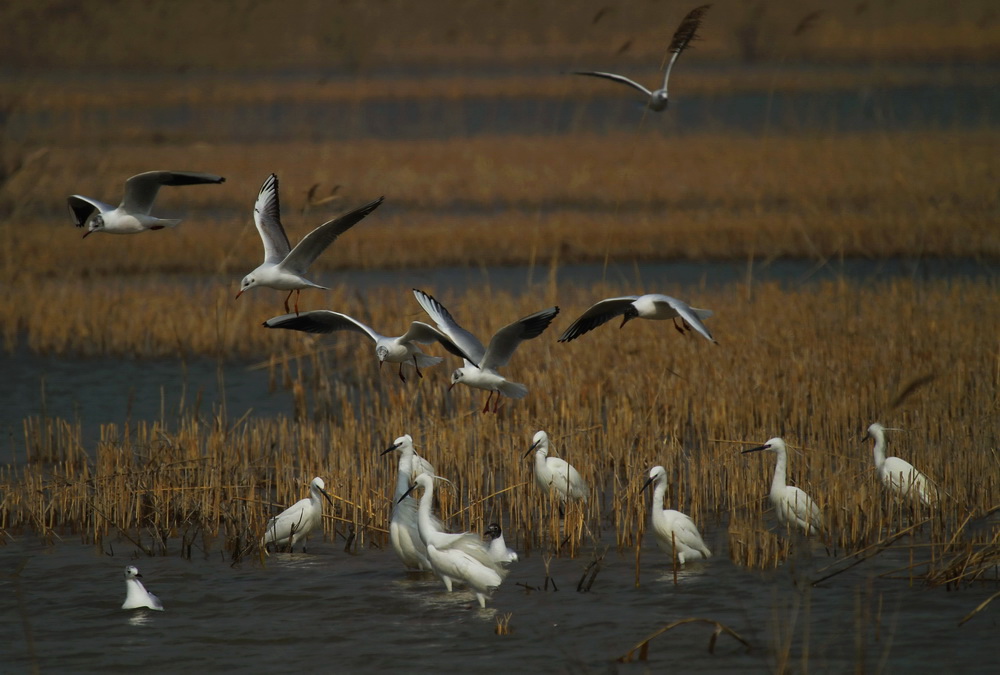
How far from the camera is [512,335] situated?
31.6ft

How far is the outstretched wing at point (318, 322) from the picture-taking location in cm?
970

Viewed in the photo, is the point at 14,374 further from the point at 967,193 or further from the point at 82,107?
the point at 82,107

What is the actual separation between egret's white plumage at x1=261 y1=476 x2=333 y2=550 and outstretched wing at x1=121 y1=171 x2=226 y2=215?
8.54ft

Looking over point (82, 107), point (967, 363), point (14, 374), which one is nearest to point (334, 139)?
point (82, 107)

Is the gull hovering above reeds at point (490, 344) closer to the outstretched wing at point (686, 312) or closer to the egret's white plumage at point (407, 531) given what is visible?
the outstretched wing at point (686, 312)

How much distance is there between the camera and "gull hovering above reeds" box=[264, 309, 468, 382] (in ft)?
31.2

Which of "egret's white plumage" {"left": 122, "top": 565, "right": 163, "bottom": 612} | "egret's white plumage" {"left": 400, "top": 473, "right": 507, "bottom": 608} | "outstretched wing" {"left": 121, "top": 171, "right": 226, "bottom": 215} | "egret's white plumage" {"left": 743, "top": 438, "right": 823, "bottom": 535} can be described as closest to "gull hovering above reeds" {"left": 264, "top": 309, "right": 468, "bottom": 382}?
"outstretched wing" {"left": 121, "top": 171, "right": 226, "bottom": 215}

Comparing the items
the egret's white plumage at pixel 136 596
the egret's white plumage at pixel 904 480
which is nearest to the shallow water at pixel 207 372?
the egret's white plumage at pixel 136 596

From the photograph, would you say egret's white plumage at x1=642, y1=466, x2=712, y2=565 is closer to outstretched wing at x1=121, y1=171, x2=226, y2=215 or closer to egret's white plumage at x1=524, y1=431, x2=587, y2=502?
egret's white plumage at x1=524, y1=431, x2=587, y2=502

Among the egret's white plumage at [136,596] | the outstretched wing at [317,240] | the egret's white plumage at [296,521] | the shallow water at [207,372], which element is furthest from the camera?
the shallow water at [207,372]

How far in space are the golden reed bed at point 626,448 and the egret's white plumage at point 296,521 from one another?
0.67ft

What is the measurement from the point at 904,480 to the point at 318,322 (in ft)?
14.5

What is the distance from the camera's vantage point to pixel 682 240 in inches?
930

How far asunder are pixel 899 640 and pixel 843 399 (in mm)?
4728
